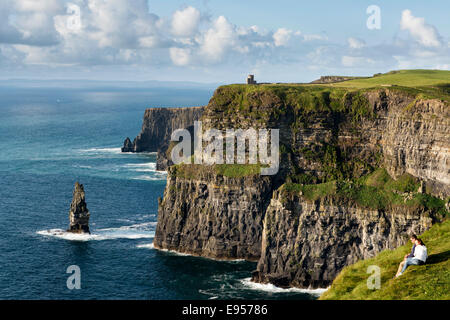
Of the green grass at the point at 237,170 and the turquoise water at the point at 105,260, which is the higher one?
the green grass at the point at 237,170

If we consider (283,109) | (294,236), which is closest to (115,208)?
(283,109)

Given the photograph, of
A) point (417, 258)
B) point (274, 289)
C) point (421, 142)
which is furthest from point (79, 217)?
point (417, 258)

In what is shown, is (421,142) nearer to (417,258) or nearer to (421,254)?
(421,254)

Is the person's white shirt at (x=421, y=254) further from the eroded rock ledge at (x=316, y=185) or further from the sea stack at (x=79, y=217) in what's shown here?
the sea stack at (x=79, y=217)

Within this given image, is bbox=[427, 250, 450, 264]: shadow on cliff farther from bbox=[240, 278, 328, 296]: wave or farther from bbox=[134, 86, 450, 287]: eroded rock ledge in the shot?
bbox=[240, 278, 328, 296]: wave

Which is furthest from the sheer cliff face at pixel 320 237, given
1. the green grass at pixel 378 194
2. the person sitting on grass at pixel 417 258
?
the person sitting on grass at pixel 417 258
